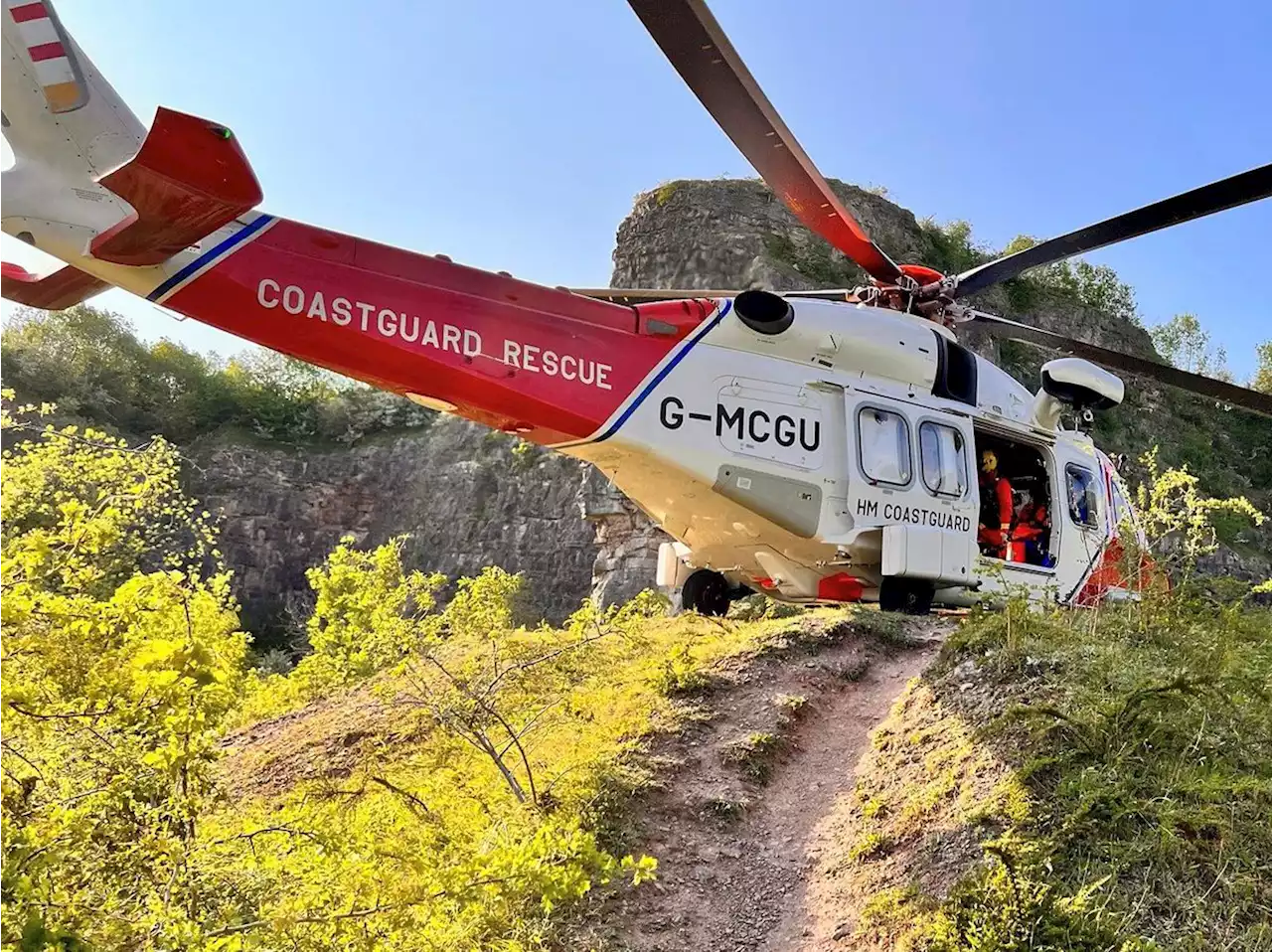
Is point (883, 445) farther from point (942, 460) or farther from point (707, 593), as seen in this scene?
point (707, 593)

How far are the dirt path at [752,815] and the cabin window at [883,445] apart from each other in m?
1.85

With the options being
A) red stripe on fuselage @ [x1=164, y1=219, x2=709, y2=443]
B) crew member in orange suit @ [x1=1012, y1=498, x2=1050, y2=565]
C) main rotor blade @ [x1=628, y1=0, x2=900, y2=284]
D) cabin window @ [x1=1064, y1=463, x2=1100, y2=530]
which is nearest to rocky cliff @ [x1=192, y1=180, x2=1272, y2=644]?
cabin window @ [x1=1064, y1=463, x2=1100, y2=530]

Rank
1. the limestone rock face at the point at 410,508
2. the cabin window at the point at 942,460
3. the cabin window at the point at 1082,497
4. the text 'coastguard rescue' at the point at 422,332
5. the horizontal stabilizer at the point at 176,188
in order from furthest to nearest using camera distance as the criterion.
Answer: the limestone rock face at the point at 410,508 → the cabin window at the point at 1082,497 → the cabin window at the point at 942,460 → the text 'coastguard rescue' at the point at 422,332 → the horizontal stabilizer at the point at 176,188

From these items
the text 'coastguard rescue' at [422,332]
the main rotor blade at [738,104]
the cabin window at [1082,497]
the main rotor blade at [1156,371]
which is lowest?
the cabin window at [1082,497]

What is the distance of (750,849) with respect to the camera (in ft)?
15.8

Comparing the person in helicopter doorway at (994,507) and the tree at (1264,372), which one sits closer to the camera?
the person in helicopter doorway at (994,507)

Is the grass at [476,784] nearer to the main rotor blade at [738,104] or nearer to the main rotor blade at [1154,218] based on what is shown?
the main rotor blade at [738,104]

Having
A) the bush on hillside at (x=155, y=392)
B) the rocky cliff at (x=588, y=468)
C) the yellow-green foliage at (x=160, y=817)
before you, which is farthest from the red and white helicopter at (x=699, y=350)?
the bush on hillside at (x=155, y=392)

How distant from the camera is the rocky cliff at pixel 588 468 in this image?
25891 millimetres

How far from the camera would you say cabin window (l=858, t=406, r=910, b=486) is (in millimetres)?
7973

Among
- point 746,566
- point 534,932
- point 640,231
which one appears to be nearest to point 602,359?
point 746,566

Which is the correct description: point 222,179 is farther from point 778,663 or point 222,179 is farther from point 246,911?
point 778,663

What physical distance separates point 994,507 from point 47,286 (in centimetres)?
922

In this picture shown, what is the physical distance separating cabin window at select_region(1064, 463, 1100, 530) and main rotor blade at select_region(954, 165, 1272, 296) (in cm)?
310
